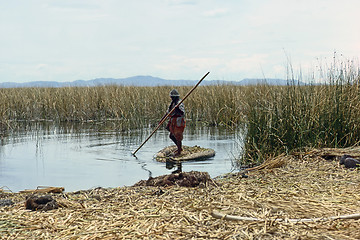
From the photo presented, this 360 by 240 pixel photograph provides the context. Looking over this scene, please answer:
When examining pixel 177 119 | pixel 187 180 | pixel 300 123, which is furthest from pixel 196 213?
pixel 177 119

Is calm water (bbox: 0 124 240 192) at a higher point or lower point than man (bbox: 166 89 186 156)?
lower

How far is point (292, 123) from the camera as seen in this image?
26.0ft

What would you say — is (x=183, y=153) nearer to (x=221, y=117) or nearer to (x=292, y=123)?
(x=292, y=123)

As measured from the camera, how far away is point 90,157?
400 inches

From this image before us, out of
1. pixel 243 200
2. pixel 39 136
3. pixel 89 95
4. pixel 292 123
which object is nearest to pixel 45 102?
pixel 89 95

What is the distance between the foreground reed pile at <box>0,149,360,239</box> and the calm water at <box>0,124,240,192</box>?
2825 millimetres

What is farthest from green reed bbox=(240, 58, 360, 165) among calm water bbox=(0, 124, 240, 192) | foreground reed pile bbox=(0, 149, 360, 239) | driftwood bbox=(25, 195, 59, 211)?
driftwood bbox=(25, 195, 59, 211)

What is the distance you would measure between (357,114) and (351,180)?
3181mm

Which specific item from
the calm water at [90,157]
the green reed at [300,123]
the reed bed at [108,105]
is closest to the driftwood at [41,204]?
the calm water at [90,157]

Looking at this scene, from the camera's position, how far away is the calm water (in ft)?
26.1

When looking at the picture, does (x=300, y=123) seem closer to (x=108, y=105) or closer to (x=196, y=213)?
(x=196, y=213)

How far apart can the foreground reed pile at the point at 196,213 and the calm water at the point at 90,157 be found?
9.27ft

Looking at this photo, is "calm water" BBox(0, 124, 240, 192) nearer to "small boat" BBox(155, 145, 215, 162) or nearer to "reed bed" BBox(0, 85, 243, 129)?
"small boat" BBox(155, 145, 215, 162)

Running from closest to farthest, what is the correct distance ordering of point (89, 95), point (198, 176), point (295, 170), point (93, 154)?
point (198, 176), point (295, 170), point (93, 154), point (89, 95)
